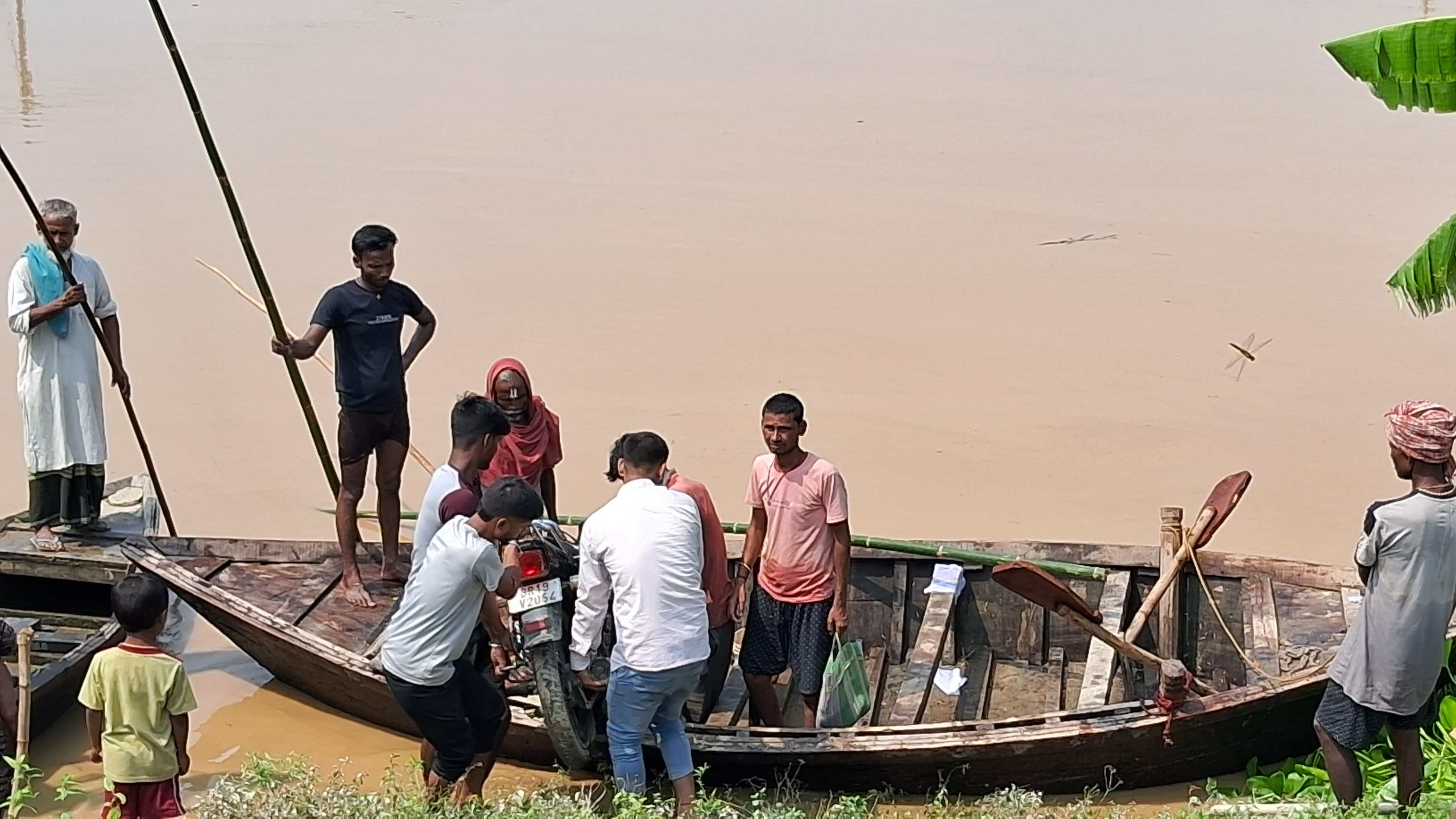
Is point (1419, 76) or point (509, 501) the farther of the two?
point (1419, 76)

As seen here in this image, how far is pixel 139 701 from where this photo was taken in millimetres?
4254

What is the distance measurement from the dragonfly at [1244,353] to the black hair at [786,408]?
7241 mm

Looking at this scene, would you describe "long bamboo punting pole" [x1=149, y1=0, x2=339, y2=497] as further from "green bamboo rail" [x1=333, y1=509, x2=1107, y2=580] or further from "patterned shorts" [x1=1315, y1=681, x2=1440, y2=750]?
"patterned shorts" [x1=1315, y1=681, x2=1440, y2=750]

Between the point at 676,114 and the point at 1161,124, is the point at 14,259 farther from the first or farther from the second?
the point at 1161,124

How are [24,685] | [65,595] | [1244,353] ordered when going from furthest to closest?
1. [1244,353]
2. [65,595]
3. [24,685]

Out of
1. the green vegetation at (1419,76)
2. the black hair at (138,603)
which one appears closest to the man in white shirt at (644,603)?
the black hair at (138,603)

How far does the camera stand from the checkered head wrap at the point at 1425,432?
4.23 metres

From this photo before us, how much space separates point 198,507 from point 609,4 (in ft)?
57.6

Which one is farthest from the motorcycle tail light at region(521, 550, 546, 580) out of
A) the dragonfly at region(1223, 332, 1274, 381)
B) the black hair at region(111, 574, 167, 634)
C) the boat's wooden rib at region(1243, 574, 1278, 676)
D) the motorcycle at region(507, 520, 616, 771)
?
the dragonfly at region(1223, 332, 1274, 381)

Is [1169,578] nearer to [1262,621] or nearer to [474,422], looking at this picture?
[1262,621]

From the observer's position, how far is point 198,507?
9531mm

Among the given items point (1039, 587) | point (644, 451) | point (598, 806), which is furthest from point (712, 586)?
point (1039, 587)

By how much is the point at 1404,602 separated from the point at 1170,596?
1.77 m

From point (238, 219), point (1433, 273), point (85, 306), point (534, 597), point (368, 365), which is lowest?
point (534, 597)
